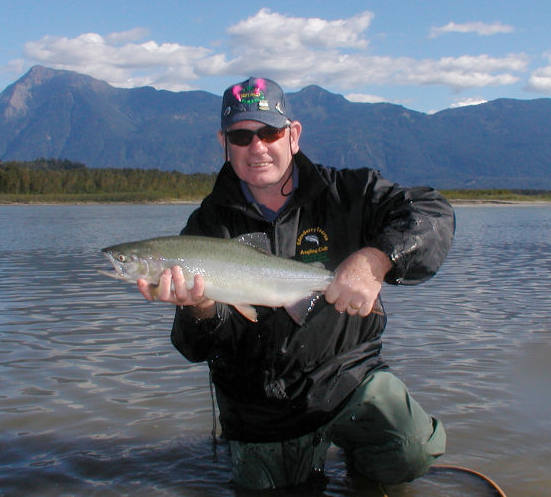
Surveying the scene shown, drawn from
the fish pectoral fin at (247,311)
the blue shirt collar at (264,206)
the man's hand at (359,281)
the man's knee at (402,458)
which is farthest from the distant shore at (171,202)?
the man's hand at (359,281)

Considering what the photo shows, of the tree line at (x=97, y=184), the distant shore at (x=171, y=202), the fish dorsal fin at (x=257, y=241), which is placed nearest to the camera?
the fish dorsal fin at (x=257, y=241)

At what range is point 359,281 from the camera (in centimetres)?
399

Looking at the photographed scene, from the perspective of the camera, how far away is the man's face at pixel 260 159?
15.8 ft

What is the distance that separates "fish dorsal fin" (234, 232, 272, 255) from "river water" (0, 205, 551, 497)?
6.15 ft

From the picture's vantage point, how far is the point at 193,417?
650cm

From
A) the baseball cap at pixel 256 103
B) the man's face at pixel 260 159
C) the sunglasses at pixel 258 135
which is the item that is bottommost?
the man's face at pixel 260 159

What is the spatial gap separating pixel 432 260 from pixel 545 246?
24.0m

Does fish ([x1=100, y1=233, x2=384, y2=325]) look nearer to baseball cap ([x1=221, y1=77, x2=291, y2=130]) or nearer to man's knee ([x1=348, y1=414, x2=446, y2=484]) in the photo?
baseball cap ([x1=221, y1=77, x2=291, y2=130])

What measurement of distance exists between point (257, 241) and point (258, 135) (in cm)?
85

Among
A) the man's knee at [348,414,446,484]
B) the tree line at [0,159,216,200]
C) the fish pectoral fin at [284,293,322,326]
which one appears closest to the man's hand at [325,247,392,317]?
the fish pectoral fin at [284,293,322,326]

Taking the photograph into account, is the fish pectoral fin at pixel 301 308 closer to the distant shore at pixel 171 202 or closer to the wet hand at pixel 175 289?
the wet hand at pixel 175 289

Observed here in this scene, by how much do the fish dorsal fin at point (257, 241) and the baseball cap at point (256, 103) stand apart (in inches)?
34.4

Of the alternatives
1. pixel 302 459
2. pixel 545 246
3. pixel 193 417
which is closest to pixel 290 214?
pixel 302 459

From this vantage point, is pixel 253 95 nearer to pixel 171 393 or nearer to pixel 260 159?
pixel 260 159
